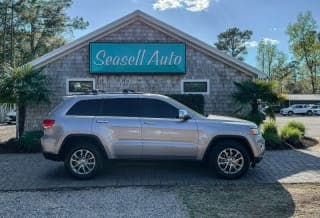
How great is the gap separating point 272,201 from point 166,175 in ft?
9.05

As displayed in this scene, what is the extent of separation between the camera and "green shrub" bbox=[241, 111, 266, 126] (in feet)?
48.6

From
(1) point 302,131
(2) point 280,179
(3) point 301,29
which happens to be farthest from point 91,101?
(3) point 301,29

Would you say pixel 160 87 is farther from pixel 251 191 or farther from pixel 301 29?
pixel 301 29

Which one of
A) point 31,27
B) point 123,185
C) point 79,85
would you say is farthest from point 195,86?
point 31,27

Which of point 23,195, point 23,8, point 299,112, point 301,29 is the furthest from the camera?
point 301,29

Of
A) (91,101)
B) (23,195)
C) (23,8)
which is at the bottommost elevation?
(23,195)

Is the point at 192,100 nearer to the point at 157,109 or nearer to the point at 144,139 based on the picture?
the point at 157,109

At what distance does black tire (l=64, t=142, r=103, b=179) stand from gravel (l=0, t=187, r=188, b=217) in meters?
0.83

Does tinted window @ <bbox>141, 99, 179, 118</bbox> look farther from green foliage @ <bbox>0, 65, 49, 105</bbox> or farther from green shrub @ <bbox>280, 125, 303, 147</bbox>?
green foliage @ <bbox>0, 65, 49, 105</bbox>

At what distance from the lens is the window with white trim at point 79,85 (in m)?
15.9

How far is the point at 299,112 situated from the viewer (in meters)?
47.1

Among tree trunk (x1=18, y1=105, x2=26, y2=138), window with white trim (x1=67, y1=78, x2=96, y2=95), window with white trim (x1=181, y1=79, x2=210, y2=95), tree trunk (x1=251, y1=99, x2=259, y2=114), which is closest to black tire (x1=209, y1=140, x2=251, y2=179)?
tree trunk (x1=251, y1=99, x2=259, y2=114)

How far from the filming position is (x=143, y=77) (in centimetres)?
1595

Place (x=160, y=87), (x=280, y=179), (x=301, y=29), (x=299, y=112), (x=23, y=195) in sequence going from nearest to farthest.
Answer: (x=23, y=195) → (x=280, y=179) → (x=160, y=87) → (x=299, y=112) → (x=301, y=29)
